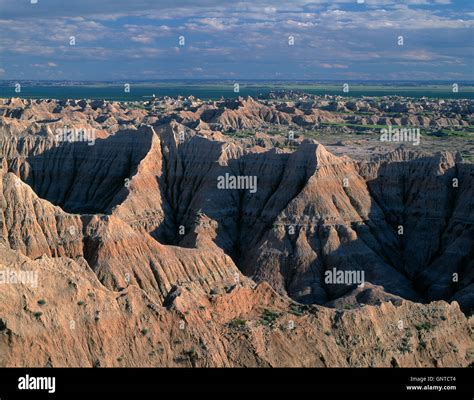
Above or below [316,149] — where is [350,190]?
below

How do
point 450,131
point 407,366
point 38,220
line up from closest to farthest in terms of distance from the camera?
point 407,366
point 38,220
point 450,131

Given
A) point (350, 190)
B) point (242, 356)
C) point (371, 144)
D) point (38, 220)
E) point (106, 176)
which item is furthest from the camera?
point (371, 144)

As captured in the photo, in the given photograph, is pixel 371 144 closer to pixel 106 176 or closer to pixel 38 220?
pixel 106 176

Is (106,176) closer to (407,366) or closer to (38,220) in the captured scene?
(38,220)

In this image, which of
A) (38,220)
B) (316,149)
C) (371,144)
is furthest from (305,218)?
(371,144)

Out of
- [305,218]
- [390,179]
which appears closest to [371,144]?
[390,179]

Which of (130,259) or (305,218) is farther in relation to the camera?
(305,218)

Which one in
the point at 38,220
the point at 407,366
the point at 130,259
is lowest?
the point at 407,366
